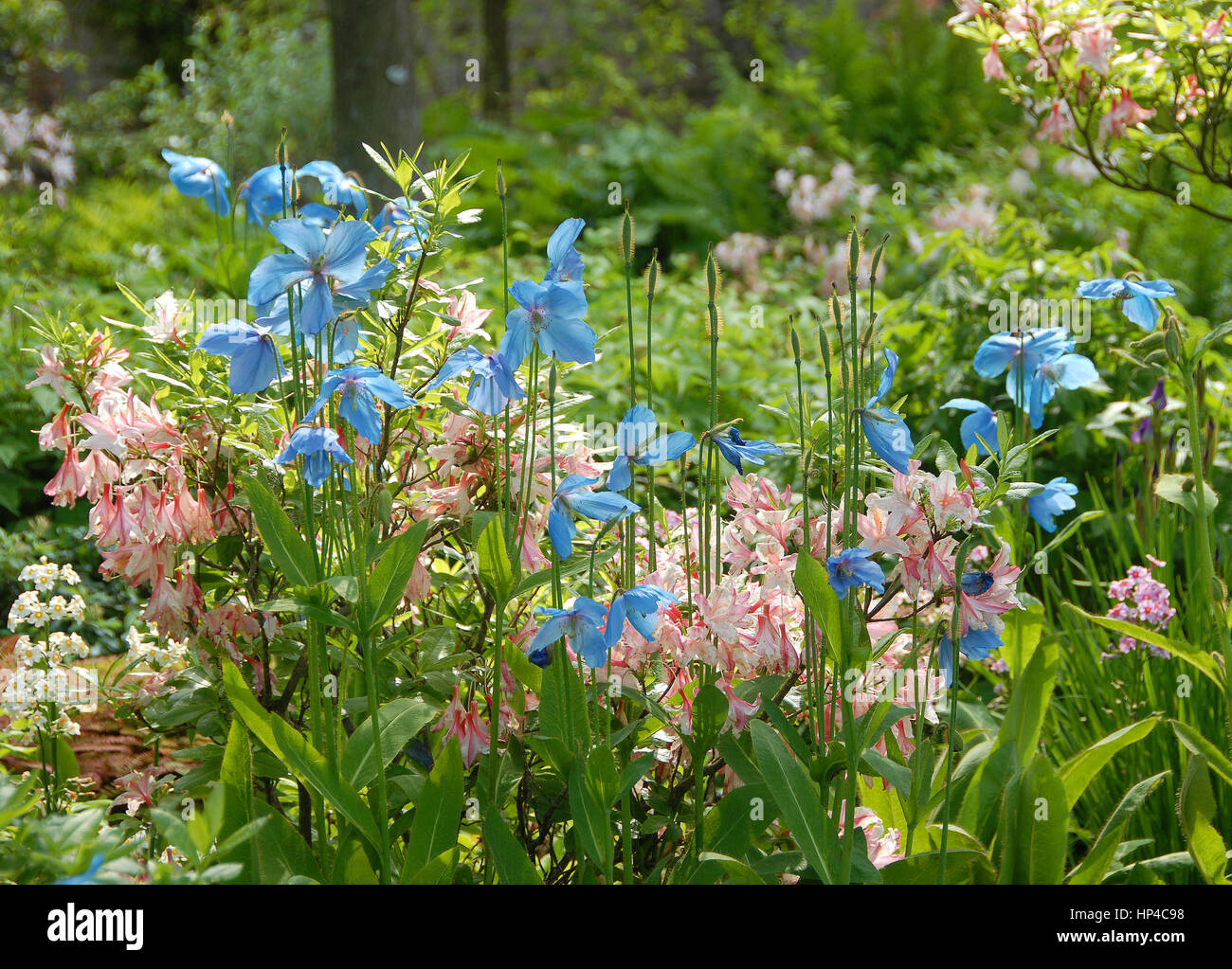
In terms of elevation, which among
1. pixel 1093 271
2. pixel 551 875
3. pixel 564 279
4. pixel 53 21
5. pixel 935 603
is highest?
pixel 53 21

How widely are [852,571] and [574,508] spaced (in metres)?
0.35

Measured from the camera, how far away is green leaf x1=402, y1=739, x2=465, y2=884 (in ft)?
4.44

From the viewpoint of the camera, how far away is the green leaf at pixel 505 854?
53.4 inches

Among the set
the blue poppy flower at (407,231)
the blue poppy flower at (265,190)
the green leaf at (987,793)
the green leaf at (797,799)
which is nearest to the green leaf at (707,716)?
the green leaf at (797,799)

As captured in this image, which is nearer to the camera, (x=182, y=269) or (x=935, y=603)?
(x=935, y=603)

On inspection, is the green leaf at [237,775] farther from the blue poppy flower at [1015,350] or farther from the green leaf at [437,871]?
the blue poppy flower at [1015,350]

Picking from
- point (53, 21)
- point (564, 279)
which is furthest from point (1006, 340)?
point (53, 21)

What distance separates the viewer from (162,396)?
1.63 metres

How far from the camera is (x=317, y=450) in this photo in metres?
1.23

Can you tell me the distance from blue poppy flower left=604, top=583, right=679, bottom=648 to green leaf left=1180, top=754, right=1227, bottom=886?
2.54ft

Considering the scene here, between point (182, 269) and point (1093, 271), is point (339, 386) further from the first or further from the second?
point (182, 269)

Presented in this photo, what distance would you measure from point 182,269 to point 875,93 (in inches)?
207

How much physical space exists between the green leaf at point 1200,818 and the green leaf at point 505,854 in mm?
885

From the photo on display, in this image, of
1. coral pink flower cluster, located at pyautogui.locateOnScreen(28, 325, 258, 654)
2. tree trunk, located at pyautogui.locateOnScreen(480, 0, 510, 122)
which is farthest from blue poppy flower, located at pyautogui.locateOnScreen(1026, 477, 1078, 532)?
tree trunk, located at pyautogui.locateOnScreen(480, 0, 510, 122)
